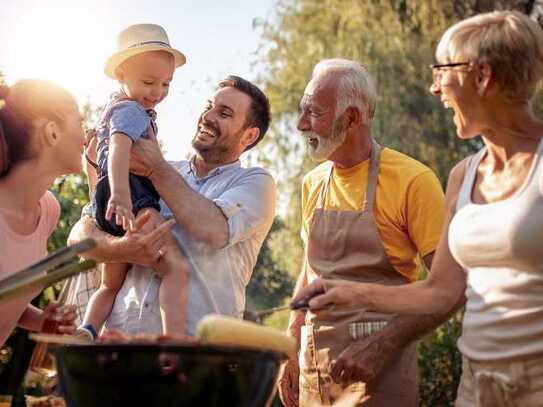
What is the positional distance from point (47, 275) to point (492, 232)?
1.25 meters

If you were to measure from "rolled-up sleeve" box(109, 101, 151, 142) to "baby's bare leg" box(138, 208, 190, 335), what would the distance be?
12.4 inches

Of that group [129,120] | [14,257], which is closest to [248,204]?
[129,120]

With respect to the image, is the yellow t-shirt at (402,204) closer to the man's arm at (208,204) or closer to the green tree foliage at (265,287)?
the man's arm at (208,204)

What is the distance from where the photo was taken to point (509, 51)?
10.1 feet

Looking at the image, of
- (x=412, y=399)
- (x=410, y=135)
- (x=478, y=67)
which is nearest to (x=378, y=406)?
(x=412, y=399)

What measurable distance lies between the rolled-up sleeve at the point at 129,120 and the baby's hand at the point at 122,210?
0.29 m

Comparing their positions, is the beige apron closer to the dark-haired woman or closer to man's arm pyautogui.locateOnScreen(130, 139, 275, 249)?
man's arm pyautogui.locateOnScreen(130, 139, 275, 249)

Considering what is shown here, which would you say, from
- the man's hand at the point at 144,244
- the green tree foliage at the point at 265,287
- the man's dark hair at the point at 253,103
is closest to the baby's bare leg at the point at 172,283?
the man's hand at the point at 144,244

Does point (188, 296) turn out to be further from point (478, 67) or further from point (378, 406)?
point (478, 67)

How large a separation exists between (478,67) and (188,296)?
151cm

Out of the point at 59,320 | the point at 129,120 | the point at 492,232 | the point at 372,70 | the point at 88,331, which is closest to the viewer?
the point at 492,232

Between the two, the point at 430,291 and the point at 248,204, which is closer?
the point at 430,291

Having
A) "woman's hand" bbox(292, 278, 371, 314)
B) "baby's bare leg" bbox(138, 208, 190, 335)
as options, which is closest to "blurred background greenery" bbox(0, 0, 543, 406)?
"baby's bare leg" bbox(138, 208, 190, 335)

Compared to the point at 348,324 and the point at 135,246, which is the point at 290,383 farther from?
the point at 135,246
